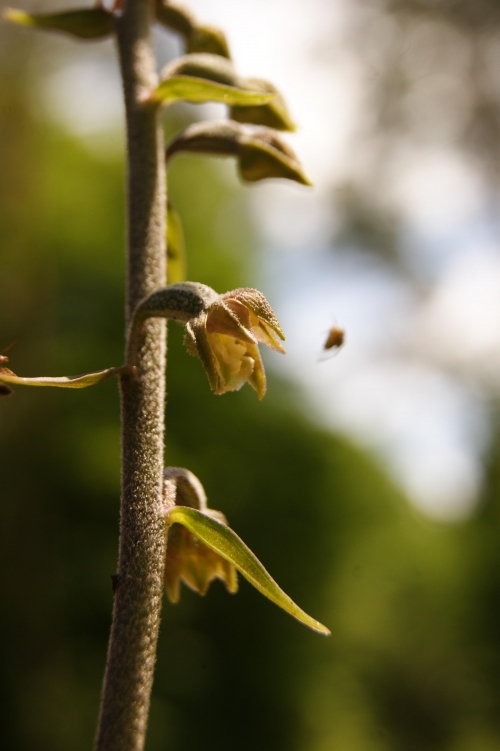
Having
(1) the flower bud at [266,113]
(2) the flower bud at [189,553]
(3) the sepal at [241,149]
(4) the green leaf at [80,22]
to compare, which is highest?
(4) the green leaf at [80,22]

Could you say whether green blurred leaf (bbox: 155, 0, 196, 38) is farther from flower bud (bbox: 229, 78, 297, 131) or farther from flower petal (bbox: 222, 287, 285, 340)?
flower petal (bbox: 222, 287, 285, 340)

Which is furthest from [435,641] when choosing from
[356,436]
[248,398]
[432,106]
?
[432,106]

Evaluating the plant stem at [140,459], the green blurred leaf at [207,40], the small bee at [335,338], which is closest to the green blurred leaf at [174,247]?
the plant stem at [140,459]

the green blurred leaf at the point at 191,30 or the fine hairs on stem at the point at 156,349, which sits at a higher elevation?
the green blurred leaf at the point at 191,30

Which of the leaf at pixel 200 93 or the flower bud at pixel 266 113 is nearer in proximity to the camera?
the leaf at pixel 200 93

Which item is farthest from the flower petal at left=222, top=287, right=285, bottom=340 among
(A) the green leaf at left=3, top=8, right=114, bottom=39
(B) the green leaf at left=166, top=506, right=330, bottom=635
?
(A) the green leaf at left=3, top=8, right=114, bottom=39

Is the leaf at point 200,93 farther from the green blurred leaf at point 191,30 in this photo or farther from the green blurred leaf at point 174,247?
the green blurred leaf at point 191,30

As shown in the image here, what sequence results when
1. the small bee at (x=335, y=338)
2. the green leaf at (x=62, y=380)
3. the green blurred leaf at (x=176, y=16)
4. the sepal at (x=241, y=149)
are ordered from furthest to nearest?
the small bee at (x=335, y=338) < the green blurred leaf at (x=176, y=16) < the sepal at (x=241, y=149) < the green leaf at (x=62, y=380)

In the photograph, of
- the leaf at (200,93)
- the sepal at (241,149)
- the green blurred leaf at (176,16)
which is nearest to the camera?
the leaf at (200,93)
